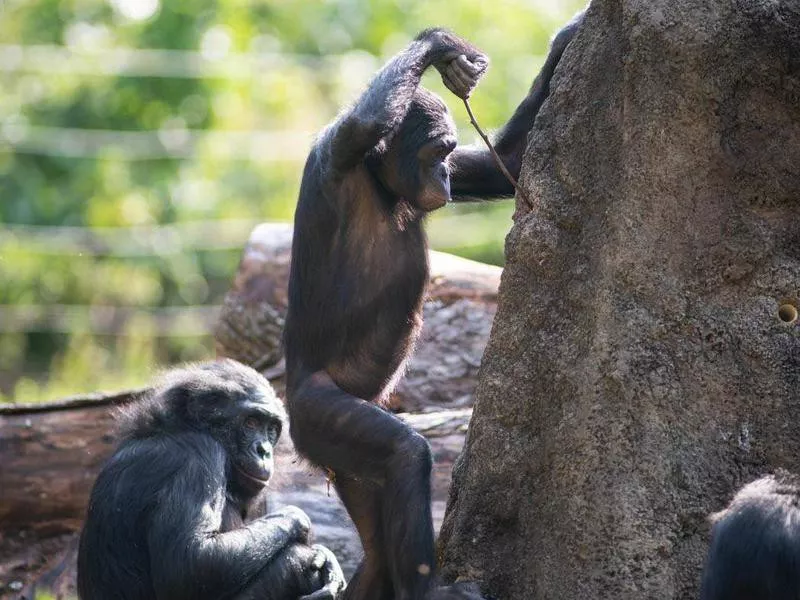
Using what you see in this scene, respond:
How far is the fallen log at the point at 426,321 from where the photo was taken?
8.87 metres

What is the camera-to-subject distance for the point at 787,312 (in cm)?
493

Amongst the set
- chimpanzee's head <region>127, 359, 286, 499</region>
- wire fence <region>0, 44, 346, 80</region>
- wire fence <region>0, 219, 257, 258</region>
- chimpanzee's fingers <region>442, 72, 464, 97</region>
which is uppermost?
chimpanzee's fingers <region>442, 72, 464, 97</region>

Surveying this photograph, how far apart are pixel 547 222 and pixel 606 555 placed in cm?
126

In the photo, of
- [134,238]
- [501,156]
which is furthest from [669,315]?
[134,238]

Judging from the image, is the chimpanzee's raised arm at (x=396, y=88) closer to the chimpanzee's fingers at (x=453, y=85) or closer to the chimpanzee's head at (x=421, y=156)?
the chimpanzee's fingers at (x=453, y=85)

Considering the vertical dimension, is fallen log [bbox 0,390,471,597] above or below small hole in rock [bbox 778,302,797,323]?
below

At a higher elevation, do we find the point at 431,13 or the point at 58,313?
the point at 431,13

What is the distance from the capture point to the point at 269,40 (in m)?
22.5

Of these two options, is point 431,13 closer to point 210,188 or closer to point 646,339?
point 210,188

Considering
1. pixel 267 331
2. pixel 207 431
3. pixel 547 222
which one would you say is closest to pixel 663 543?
pixel 547 222

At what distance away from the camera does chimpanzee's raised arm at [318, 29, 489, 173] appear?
5.65 meters

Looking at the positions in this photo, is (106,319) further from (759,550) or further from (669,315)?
(759,550)

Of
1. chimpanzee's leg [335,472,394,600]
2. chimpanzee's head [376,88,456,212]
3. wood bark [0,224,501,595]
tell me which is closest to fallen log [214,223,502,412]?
wood bark [0,224,501,595]

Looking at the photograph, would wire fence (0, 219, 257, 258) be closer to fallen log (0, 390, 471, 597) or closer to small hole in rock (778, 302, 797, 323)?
fallen log (0, 390, 471, 597)
